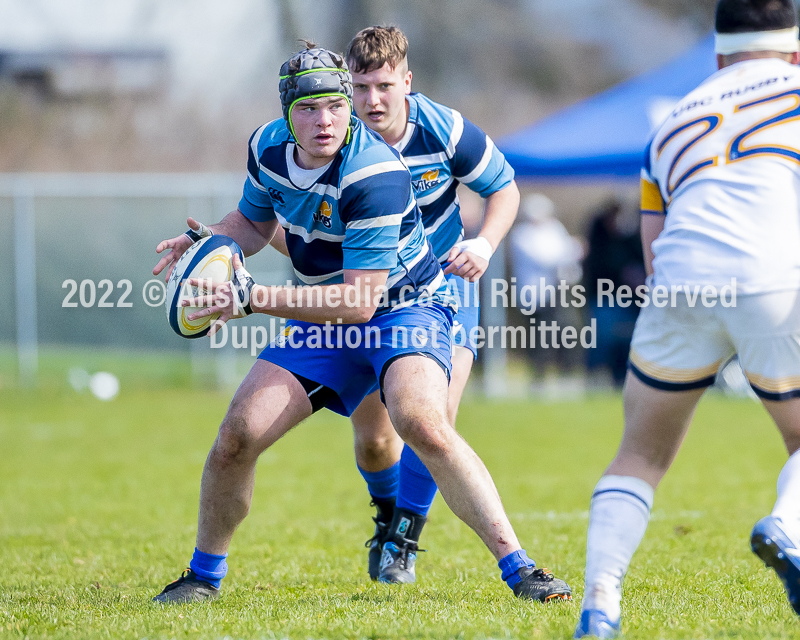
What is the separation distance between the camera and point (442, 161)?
14.9 ft

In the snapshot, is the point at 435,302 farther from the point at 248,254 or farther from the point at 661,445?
the point at 661,445

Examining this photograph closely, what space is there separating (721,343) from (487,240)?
5.13ft

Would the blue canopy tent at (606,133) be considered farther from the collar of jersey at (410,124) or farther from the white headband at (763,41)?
the white headband at (763,41)

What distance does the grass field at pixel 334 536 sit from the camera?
3.49 metres

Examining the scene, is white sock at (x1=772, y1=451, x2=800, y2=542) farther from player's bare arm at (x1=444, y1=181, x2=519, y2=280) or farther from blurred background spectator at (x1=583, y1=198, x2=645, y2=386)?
blurred background spectator at (x1=583, y1=198, x2=645, y2=386)

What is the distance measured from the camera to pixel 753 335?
292 cm

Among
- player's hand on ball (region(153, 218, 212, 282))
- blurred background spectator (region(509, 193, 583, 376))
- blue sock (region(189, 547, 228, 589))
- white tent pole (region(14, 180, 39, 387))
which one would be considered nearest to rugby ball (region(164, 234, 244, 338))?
player's hand on ball (region(153, 218, 212, 282))

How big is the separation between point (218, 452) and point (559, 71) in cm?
2741

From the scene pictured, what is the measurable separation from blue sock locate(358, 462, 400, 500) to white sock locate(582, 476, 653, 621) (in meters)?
1.88

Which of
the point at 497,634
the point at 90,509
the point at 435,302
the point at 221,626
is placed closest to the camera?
the point at 497,634

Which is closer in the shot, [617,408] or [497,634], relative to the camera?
[497,634]

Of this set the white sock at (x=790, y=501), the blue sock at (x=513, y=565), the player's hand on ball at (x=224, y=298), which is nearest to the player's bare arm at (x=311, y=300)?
the player's hand on ball at (x=224, y=298)

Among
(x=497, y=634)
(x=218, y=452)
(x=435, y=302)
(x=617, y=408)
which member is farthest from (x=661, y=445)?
(x=617, y=408)

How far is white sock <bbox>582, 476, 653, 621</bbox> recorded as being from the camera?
2918 millimetres
